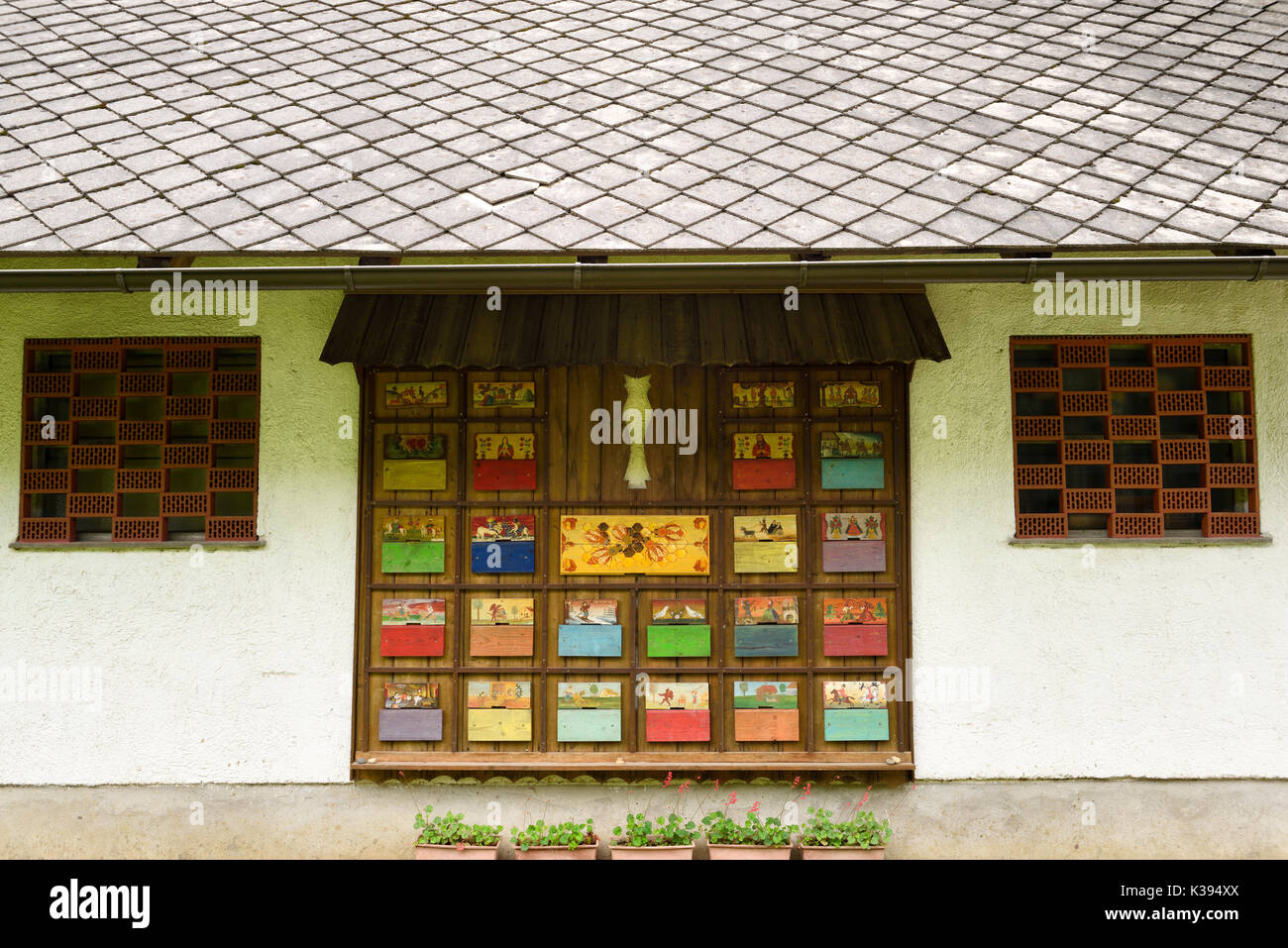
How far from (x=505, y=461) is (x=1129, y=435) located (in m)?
3.74

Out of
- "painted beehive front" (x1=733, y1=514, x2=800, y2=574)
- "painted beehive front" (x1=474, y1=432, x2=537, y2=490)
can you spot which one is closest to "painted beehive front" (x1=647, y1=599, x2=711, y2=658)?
"painted beehive front" (x1=733, y1=514, x2=800, y2=574)

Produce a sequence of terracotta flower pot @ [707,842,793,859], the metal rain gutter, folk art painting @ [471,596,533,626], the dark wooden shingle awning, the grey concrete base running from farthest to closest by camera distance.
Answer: folk art painting @ [471,596,533,626] < the grey concrete base < the dark wooden shingle awning < terracotta flower pot @ [707,842,793,859] < the metal rain gutter

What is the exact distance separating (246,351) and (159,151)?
1.17m

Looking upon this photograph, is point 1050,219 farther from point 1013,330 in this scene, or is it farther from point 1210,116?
point 1210,116

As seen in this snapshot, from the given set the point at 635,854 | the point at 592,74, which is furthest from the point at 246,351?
the point at 635,854

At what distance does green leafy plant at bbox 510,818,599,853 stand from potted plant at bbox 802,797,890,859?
1.17 meters

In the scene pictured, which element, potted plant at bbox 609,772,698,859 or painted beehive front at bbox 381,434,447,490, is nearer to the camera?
potted plant at bbox 609,772,698,859

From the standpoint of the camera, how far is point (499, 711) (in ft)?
15.5

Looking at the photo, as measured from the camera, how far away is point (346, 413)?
484 cm

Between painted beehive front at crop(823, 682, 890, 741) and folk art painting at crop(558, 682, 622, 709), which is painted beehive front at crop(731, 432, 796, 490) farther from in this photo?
folk art painting at crop(558, 682, 622, 709)

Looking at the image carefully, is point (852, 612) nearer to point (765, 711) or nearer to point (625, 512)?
point (765, 711)

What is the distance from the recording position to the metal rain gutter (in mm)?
3912

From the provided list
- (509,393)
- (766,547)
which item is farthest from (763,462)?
(509,393)

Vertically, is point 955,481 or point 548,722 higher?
point 955,481
